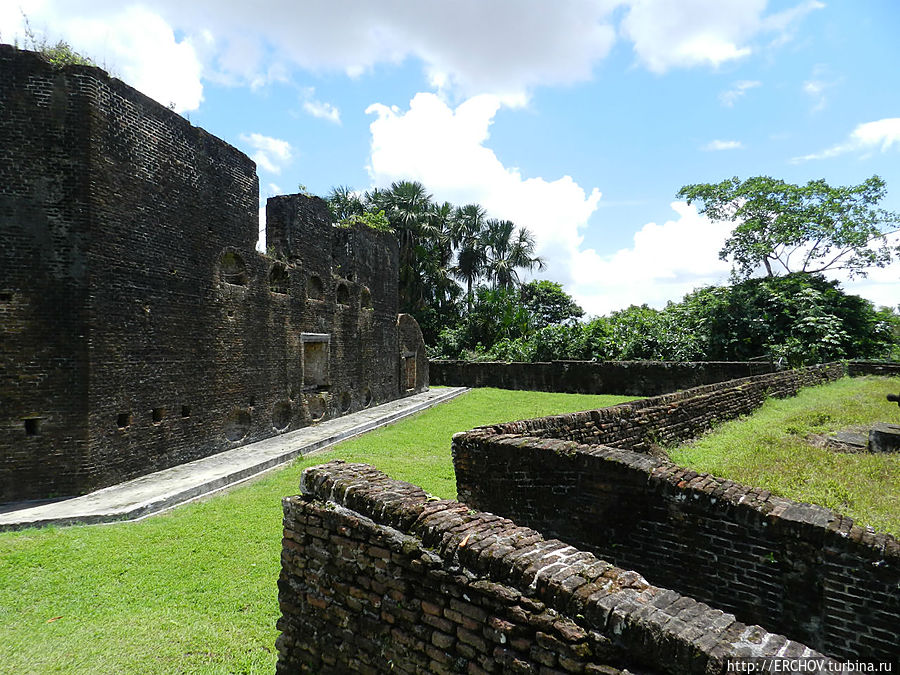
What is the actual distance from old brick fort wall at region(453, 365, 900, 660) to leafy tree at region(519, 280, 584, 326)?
3665 cm

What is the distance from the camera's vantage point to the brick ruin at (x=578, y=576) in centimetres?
211

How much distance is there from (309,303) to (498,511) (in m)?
9.96

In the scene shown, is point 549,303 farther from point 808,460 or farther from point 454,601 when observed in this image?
point 454,601

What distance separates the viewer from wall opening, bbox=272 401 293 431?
12392 millimetres

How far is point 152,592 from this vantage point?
455 centimetres

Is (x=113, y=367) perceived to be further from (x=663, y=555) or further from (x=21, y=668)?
(x=663, y=555)

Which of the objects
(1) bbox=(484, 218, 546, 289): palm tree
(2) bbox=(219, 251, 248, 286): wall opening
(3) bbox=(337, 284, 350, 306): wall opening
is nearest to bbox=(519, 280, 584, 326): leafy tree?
(1) bbox=(484, 218, 546, 289): palm tree

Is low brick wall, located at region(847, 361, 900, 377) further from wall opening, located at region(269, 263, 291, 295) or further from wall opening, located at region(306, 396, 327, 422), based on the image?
wall opening, located at region(269, 263, 291, 295)

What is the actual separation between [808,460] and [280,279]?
443 inches

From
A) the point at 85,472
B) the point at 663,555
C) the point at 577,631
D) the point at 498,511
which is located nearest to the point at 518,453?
the point at 498,511

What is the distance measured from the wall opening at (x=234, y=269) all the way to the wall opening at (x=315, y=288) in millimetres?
2577

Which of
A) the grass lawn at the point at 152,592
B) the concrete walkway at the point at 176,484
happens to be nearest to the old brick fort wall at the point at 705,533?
the grass lawn at the point at 152,592

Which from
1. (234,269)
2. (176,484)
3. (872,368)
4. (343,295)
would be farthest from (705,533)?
(872,368)

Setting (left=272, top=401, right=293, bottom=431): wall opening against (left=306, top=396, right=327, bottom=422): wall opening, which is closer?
(left=272, top=401, right=293, bottom=431): wall opening
